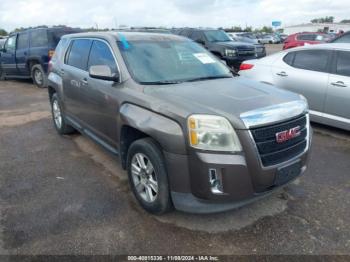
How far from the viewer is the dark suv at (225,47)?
1164cm

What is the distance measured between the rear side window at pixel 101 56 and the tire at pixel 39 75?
729 centimetres

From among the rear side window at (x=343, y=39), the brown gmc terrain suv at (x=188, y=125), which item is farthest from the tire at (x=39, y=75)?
the rear side window at (x=343, y=39)

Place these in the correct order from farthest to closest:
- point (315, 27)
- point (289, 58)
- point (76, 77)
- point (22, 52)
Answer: point (315, 27) < point (22, 52) < point (289, 58) < point (76, 77)

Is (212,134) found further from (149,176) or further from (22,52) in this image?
(22,52)

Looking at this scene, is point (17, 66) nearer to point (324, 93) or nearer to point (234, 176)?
point (324, 93)

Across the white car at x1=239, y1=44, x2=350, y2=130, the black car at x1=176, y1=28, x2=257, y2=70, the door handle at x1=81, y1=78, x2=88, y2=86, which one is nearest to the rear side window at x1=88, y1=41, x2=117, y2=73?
the door handle at x1=81, y1=78, x2=88, y2=86

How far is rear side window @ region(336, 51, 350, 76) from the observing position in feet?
17.1

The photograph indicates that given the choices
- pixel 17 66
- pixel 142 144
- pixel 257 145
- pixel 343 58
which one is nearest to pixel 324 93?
pixel 343 58

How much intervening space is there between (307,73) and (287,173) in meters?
3.42

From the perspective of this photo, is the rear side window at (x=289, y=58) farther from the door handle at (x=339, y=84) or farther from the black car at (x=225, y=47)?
the black car at (x=225, y=47)

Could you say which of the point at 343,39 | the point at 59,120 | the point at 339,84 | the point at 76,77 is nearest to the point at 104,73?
the point at 76,77

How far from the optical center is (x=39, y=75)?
1110cm

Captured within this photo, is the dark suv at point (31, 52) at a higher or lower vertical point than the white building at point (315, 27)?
higher

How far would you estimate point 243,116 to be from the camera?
2.62 meters
